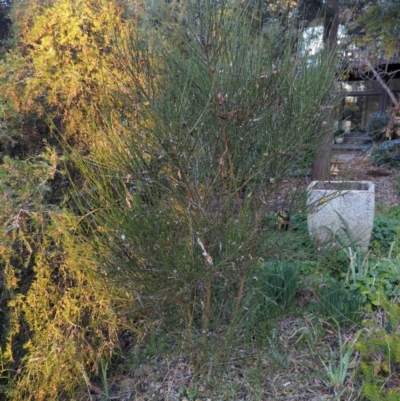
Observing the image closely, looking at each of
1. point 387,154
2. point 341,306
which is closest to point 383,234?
point 341,306

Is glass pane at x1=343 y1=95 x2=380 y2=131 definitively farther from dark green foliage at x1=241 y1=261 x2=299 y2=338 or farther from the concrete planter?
dark green foliage at x1=241 y1=261 x2=299 y2=338

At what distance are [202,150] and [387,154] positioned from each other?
7.05 metres

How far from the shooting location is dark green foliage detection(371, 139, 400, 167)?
8031 millimetres

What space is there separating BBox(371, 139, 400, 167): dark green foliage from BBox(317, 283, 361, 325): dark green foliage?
603cm

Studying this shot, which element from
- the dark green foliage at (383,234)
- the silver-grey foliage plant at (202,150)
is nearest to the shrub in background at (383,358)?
the silver-grey foliage plant at (202,150)

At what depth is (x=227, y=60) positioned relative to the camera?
208 cm

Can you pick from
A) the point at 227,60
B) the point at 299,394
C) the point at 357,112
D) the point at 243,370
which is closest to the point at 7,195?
the point at 227,60

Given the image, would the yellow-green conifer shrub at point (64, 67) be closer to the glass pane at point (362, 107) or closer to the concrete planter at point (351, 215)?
the concrete planter at point (351, 215)

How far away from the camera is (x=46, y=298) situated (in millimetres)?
2504

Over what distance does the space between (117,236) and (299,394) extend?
4.55 feet

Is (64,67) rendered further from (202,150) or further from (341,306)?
(341,306)

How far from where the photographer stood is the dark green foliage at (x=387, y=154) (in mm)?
8031

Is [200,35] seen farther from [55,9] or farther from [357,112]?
[357,112]

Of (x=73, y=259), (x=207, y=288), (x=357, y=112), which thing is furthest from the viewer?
(x=357, y=112)
